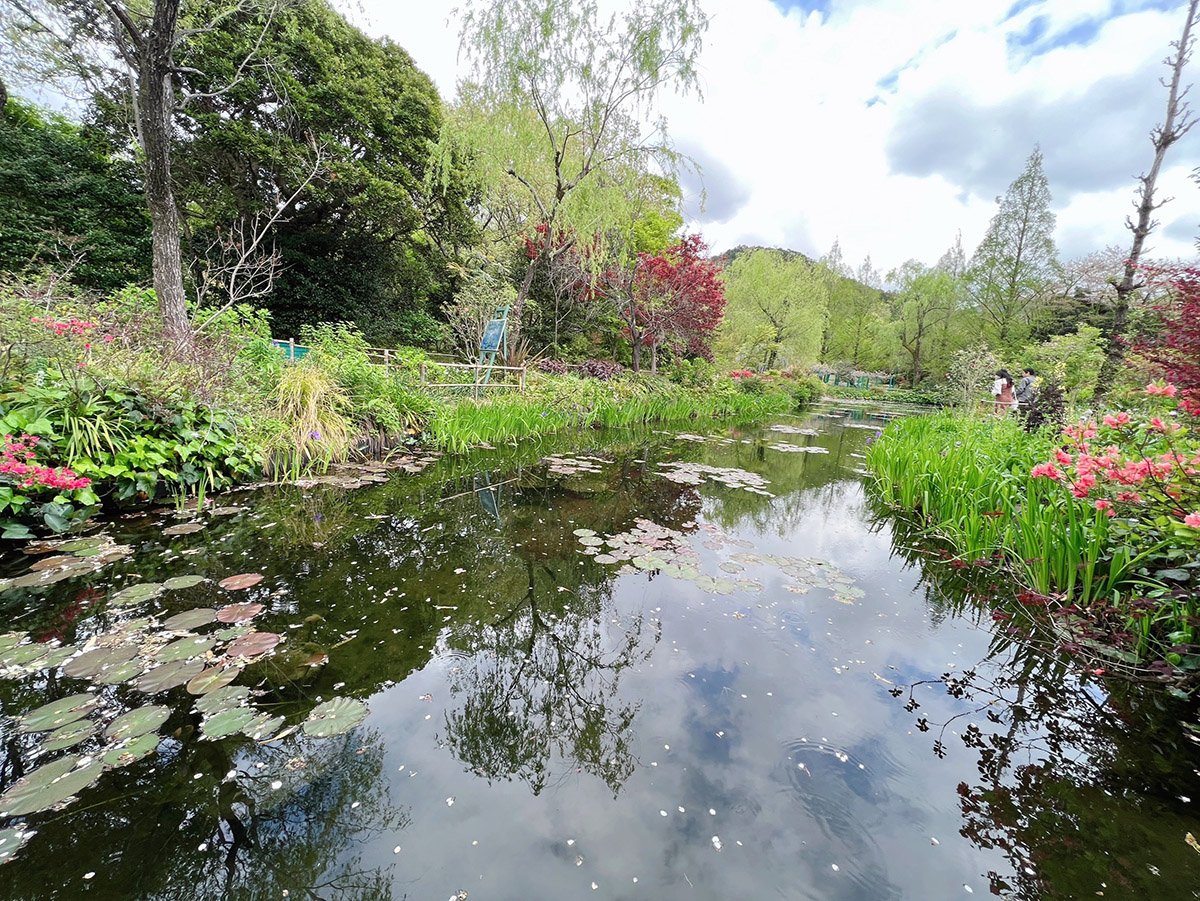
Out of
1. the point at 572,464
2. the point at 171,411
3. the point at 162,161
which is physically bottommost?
the point at 572,464

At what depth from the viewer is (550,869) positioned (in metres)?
1.31

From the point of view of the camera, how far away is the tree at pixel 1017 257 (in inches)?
782

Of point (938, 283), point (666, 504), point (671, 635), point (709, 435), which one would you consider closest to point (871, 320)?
point (938, 283)

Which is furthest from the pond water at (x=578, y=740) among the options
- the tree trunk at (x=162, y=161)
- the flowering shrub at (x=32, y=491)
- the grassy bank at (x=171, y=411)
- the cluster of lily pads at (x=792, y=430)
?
the cluster of lily pads at (x=792, y=430)

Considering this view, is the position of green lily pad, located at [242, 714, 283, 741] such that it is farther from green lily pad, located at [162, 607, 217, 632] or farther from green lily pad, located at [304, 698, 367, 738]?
green lily pad, located at [162, 607, 217, 632]

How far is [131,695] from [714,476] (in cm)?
564

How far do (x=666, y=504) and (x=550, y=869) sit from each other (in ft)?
12.1

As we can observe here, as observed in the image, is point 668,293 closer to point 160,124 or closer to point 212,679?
point 160,124

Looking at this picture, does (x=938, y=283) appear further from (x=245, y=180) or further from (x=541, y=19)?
(x=245, y=180)

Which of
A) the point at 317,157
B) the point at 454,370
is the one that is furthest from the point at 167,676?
the point at 317,157

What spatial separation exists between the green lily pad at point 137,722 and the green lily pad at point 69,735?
49mm

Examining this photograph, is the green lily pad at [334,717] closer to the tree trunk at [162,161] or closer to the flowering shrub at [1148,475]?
the flowering shrub at [1148,475]

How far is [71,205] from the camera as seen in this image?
9.73 meters

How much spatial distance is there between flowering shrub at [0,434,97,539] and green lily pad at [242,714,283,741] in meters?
2.45
